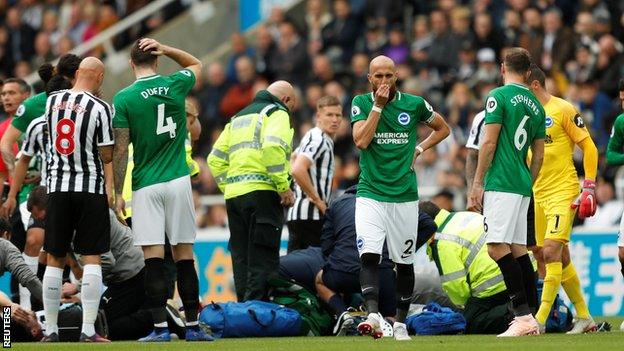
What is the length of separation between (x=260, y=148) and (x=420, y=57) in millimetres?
8041

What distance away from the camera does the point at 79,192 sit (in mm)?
12969

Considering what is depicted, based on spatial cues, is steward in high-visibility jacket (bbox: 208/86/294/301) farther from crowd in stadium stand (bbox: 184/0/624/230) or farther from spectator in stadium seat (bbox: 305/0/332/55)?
spectator in stadium seat (bbox: 305/0/332/55)

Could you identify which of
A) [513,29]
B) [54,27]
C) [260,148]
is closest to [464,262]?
[260,148]

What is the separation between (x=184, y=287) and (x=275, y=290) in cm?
211

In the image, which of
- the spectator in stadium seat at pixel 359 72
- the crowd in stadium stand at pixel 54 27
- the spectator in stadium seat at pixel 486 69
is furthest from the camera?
the crowd in stadium stand at pixel 54 27

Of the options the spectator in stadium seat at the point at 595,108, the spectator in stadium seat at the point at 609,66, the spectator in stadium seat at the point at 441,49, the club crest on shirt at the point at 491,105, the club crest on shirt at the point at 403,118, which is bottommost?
the club crest on shirt at the point at 403,118

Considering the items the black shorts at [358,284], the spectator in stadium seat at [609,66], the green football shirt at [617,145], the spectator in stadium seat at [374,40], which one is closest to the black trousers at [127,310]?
the black shorts at [358,284]

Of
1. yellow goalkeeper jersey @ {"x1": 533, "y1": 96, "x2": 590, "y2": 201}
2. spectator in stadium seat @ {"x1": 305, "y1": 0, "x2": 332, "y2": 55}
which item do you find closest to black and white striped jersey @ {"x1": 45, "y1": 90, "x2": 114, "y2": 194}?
yellow goalkeeper jersey @ {"x1": 533, "y1": 96, "x2": 590, "y2": 201}

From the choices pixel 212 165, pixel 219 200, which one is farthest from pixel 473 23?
pixel 212 165

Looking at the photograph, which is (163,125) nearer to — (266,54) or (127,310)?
(127,310)

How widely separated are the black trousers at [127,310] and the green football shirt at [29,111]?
7.34ft

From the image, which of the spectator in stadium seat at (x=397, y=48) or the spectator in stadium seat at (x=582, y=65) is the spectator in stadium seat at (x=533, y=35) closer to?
the spectator in stadium seat at (x=582, y=65)

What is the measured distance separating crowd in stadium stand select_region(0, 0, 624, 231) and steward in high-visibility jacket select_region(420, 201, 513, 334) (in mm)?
4317

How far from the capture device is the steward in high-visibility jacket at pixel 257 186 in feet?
50.0
